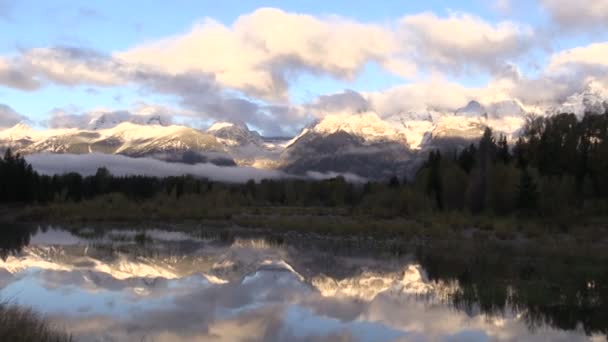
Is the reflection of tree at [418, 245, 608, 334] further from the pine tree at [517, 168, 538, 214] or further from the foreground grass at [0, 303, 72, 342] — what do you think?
the pine tree at [517, 168, 538, 214]

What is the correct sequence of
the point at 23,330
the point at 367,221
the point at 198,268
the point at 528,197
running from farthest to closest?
the point at 367,221
the point at 528,197
the point at 198,268
the point at 23,330

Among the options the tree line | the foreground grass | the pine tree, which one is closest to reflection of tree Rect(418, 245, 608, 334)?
the foreground grass

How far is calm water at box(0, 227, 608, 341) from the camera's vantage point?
18422 millimetres

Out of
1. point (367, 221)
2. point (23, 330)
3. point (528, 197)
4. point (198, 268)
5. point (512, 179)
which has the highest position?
point (512, 179)

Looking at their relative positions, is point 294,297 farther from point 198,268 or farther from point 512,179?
point 512,179

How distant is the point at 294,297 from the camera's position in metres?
24.8

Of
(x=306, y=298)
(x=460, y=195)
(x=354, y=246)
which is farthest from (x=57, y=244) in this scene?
(x=460, y=195)

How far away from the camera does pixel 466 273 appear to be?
3108cm

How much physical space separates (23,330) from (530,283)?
64.5ft

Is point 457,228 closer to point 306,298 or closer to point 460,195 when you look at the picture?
point 460,195

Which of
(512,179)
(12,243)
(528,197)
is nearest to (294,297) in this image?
(12,243)

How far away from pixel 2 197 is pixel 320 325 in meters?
92.2

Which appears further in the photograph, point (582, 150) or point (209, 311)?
point (582, 150)

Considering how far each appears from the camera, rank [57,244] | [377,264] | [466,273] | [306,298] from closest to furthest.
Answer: [306,298], [466,273], [377,264], [57,244]
